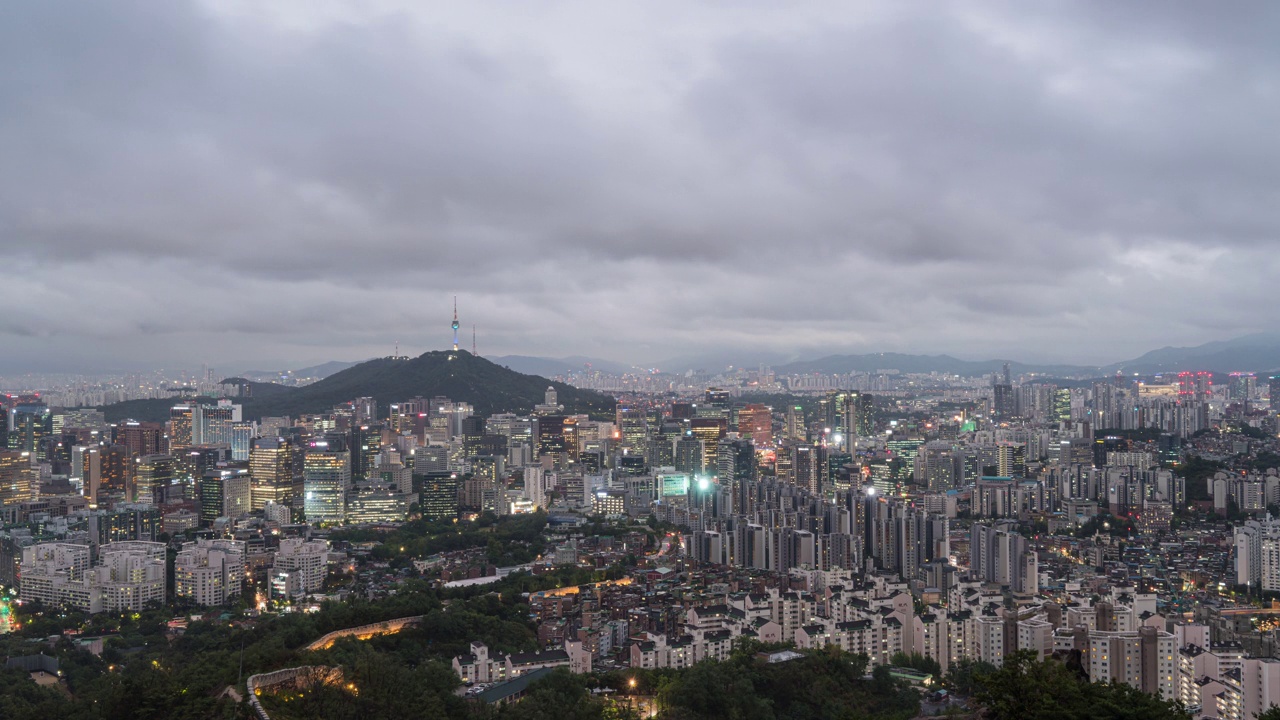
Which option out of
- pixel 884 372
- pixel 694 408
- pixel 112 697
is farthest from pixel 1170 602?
pixel 884 372

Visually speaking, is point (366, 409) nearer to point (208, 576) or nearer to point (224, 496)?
point (224, 496)

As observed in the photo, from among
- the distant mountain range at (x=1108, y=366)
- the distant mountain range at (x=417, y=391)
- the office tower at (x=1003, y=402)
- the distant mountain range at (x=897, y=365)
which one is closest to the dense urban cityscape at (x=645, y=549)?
the distant mountain range at (x=417, y=391)

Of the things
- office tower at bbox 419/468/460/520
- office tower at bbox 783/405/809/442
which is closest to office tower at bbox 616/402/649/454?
office tower at bbox 783/405/809/442

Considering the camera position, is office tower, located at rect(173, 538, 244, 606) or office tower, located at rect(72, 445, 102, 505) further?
office tower, located at rect(72, 445, 102, 505)

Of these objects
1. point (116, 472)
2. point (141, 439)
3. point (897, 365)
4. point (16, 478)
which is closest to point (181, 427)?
point (141, 439)

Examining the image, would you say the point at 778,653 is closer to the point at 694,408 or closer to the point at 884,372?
the point at 694,408

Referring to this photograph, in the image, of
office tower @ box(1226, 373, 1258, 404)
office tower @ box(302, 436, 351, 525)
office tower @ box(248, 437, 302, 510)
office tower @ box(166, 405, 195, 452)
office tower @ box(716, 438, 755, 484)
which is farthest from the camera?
office tower @ box(1226, 373, 1258, 404)

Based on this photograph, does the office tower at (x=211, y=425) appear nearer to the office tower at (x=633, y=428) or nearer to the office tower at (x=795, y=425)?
the office tower at (x=633, y=428)

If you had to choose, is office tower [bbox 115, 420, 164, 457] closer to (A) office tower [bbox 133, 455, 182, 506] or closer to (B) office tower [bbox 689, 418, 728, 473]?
(A) office tower [bbox 133, 455, 182, 506]
